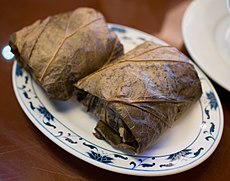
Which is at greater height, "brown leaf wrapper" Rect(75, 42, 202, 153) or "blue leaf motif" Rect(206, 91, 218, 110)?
"brown leaf wrapper" Rect(75, 42, 202, 153)

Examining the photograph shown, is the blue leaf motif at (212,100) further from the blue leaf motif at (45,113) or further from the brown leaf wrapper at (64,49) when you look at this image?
the blue leaf motif at (45,113)

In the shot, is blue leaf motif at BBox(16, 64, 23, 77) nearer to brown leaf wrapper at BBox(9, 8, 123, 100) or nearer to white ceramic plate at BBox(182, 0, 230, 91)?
brown leaf wrapper at BBox(9, 8, 123, 100)

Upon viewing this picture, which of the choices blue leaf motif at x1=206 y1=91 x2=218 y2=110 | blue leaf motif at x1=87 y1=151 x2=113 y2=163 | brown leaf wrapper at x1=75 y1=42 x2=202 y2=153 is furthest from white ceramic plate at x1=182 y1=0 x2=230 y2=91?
blue leaf motif at x1=87 y1=151 x2=113 y2=163

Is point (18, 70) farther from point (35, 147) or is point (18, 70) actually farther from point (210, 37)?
point (210, 37)

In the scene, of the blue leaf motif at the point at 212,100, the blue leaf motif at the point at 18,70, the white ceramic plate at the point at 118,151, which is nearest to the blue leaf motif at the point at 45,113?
the white ceramic plate at the point at 118,151

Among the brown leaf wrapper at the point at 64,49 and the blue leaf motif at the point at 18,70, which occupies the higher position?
the brown leaf wrapper at the point at 64,49

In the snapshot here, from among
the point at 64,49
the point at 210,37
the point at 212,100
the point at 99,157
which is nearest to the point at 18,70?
the point at 64,49
